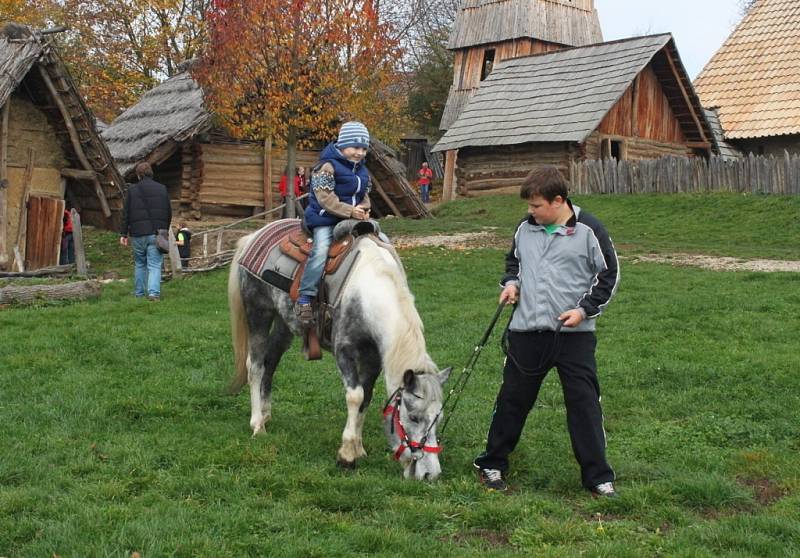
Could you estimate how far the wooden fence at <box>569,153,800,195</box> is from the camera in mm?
23297

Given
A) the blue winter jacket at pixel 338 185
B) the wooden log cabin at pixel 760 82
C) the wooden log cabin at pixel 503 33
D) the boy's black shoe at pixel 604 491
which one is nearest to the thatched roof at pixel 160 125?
the wooden log cabin at pixel 503 33

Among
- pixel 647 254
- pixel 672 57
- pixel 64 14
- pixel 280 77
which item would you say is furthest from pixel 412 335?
pixel 64 14

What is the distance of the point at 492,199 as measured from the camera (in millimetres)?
28625

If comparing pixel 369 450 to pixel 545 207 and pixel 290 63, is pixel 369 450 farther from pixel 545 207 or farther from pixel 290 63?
pixel 290 63

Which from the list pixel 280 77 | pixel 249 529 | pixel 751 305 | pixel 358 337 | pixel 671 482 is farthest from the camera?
pixel 280 77

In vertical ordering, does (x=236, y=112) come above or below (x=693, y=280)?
above

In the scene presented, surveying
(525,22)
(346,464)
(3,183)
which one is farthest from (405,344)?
(525,22)

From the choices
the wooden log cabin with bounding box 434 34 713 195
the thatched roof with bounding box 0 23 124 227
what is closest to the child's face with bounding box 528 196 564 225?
the thatched roof with bounding box 0 23 124 227

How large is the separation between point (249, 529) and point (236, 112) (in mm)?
18225

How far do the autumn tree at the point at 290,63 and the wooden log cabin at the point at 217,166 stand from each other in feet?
9.28

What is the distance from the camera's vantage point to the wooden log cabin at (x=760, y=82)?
32219 millimetres

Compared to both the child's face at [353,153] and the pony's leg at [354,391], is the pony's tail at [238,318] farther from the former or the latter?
the pony's leg at [354,391]

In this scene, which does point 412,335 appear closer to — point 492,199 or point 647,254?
point 647,254

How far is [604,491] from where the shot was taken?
5695 millimetres
